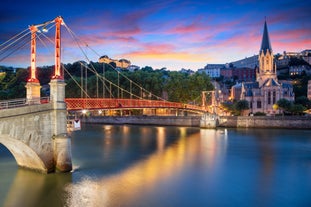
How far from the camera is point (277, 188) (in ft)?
62.6

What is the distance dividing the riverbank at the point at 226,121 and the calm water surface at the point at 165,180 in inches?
1120

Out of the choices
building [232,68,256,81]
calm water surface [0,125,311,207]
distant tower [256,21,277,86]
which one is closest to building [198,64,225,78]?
building [232,68,256,81]

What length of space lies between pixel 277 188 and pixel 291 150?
16.8 meters

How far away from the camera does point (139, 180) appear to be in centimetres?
2014

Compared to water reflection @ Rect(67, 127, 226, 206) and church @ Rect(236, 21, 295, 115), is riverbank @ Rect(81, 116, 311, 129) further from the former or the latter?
water reflection @ Rect(67, 127, 226, 206)

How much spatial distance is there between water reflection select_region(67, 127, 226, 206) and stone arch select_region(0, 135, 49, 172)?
2667 millimetres

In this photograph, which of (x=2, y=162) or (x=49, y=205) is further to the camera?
(x=2, y=162)

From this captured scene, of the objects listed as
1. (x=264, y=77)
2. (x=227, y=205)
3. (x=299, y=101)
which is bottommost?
(x=227, y=205)

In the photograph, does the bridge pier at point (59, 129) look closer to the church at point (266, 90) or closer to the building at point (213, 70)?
the church at point (266, 90)

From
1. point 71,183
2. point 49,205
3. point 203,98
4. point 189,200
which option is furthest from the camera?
point 203,98

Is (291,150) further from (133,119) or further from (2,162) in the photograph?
(133,119)

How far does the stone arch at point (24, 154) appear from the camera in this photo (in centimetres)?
1744

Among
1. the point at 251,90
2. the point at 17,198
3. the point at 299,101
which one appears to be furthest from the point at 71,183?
the point at 251,90

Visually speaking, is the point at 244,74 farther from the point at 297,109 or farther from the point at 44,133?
the point at 44,133
